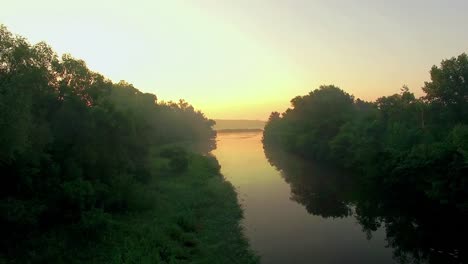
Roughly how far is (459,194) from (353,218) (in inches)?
378

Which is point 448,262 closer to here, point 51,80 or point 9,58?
point 9,58

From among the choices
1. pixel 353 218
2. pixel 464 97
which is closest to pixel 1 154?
pixel 353 218

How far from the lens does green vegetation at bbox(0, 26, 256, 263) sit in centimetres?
2164

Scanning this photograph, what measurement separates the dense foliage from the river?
4.78 meters

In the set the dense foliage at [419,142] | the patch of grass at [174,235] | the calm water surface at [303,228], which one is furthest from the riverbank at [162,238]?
the dense foliage at [419,142]

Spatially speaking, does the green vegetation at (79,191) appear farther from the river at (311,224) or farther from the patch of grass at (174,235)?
the river at (311,224)

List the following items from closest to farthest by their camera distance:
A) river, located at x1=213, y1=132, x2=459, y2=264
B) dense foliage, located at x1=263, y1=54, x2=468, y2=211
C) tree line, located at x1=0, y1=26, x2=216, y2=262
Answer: tree line, located at x1=0, y1=26, x2=216, y2=262 → river, located at x1=213, y1=132, x2=459, y2=264 → dense foliage, located at x1=263, y1=54, x2=468, y2=211

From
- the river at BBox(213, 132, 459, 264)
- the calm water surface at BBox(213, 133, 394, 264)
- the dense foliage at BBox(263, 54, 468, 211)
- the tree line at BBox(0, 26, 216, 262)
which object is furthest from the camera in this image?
the dense foliage at BBox(263, 54, 468, 211)

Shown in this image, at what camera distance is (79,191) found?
1040 inches

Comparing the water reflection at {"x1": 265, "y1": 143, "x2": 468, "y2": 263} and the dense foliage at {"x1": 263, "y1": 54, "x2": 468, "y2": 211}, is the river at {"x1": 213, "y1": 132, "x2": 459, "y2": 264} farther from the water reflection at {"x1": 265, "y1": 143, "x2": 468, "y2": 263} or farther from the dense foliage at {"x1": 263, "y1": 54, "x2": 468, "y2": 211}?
the dense foliage at {"x1": 263, "y1": 54, "x2": 468, "y2": 211}

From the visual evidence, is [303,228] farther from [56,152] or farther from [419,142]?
[56,152]

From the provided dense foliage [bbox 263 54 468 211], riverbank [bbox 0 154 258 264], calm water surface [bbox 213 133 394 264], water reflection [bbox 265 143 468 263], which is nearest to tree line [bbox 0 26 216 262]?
riverbank [bbox 0 154 258 264]

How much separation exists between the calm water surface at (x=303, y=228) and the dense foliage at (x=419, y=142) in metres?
6.96

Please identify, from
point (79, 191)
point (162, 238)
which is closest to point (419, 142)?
point (162, 238)
